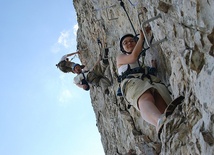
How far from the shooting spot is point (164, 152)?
4820mm

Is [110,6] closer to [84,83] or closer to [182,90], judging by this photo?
[84,83]

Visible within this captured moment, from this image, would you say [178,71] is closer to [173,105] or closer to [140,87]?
[173,105]

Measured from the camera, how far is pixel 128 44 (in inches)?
255

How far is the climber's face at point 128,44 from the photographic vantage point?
6477 millimetres

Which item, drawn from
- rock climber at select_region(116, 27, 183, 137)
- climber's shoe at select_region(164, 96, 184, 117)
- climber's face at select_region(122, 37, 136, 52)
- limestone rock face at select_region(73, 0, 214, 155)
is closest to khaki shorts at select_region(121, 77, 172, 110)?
rock climber at select_region(116, 27, 183, 137)

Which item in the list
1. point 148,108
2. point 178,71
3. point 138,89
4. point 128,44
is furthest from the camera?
point 128,44

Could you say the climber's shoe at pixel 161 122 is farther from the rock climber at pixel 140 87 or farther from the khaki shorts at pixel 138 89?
the khaki shorts at pixel 138 89

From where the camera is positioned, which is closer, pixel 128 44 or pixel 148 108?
pixel 148 108

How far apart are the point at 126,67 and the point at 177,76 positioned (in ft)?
4.77

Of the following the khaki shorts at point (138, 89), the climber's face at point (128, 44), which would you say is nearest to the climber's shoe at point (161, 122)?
the khaki shorts at point (138, 89)

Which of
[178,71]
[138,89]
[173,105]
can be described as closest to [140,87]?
[138,89]

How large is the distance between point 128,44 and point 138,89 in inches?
48.2

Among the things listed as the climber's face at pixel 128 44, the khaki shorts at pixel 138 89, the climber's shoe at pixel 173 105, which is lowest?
the climber's shoe at pixel 173 105

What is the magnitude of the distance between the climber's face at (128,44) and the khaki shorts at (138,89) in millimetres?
785
